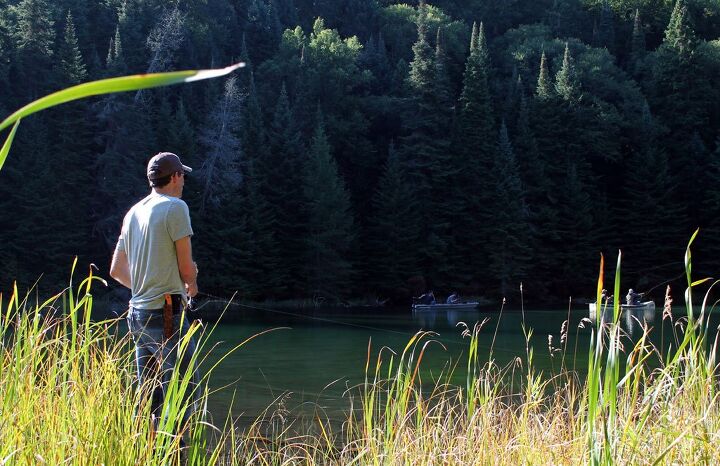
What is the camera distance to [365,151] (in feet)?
126

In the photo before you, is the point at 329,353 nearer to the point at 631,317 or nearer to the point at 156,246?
the point at 631,317

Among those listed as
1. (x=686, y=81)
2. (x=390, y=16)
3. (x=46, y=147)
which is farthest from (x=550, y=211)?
(x=46, y=147)

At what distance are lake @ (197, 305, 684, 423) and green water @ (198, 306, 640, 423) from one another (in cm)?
1

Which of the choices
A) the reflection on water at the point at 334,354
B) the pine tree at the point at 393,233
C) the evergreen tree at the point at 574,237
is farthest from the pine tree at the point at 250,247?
the evergreen tree at the point at 574,237

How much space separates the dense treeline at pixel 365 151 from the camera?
31.2m

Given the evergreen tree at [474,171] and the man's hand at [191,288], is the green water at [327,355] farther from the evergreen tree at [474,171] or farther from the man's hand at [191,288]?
the evergreen tree at [474,171]

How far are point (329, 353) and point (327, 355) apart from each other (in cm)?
35

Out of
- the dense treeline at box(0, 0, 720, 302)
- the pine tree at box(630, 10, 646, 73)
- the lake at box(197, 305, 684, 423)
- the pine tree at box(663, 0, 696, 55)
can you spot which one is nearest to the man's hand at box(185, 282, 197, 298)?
the lake at box(197, 305, 684, 423)

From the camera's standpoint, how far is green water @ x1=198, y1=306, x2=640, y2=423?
1012 cm

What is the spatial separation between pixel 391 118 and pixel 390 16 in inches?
358

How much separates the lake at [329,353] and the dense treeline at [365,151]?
605 cm

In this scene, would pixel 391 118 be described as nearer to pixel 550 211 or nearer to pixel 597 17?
pixel 550 211

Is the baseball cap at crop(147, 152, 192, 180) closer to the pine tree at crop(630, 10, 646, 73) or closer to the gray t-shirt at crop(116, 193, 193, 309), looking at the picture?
the gray t-shirt at crop(116, 193, 193, 309)

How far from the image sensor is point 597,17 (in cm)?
4888
